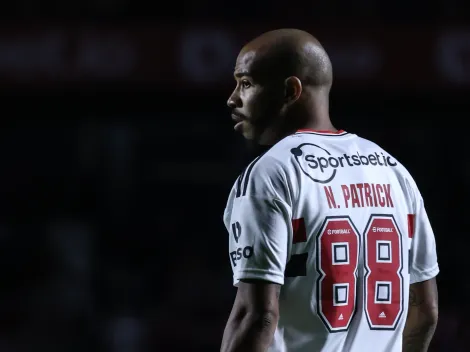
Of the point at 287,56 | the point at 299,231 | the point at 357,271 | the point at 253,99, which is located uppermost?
the point at 287,56

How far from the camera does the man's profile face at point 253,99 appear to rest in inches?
94.7

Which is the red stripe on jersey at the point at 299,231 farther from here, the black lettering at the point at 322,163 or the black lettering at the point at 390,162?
the black lettering at the point at 390,162

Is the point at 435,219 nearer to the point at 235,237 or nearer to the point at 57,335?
the point at 57,335

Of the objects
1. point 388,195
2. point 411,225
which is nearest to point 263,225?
point 388,195

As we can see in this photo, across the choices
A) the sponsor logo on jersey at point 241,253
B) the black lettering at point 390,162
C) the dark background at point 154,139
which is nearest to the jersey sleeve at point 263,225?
the sponsor logo on jersey at point 241,253

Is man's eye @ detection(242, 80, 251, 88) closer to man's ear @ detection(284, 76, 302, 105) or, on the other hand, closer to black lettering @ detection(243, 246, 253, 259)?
man's ear @ detection(284, 76, 302, 105)

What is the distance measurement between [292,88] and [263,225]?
1.33ft

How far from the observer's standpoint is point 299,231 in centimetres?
221

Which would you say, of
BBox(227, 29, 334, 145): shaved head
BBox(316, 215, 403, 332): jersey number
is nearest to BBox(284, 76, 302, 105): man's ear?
BBox(227, 29, 334, 145): shaved head

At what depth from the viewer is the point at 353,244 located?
2285mm

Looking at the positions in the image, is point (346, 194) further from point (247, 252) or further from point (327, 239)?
point (247, 252)

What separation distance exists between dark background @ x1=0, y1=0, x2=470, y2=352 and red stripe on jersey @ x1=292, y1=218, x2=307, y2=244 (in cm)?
501

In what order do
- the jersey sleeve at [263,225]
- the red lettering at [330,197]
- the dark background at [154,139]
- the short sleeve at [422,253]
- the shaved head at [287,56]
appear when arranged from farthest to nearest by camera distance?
1. the dark background at [154,139]
2. the short sleeve at [422,253]
3. the shaved head at [287,56]
4. the red lettering at [330,197]
5. the jersey sleeve at [263,225]

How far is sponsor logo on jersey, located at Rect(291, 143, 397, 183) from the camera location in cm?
226
